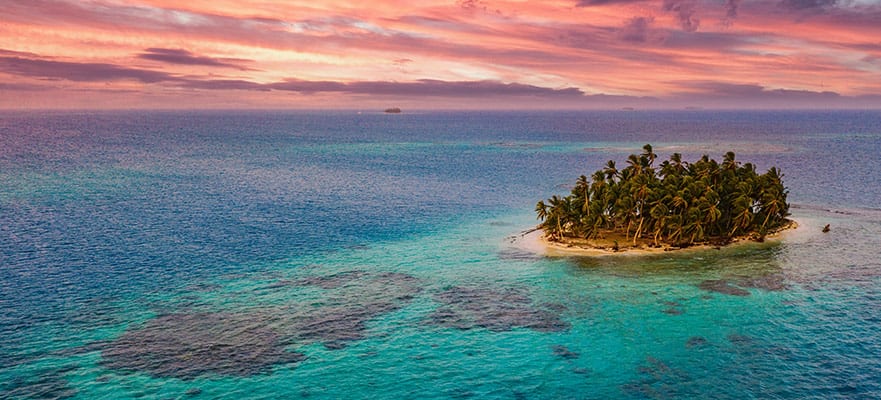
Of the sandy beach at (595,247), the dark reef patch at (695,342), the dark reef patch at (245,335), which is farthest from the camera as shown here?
the sandy beach at (595,247)

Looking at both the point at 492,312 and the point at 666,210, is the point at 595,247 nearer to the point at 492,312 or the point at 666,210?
the point at 666,210

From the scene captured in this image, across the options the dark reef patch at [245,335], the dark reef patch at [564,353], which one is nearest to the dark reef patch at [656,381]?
the dark reef patch at [564,353]

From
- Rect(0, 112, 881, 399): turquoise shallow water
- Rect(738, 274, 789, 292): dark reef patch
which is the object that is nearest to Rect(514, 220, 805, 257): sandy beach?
Rect(0, 112, 881, 399): turquoise shallow water

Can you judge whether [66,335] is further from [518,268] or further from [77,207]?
[77,207]

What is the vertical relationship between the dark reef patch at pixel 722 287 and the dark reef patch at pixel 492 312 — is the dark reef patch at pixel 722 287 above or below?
above

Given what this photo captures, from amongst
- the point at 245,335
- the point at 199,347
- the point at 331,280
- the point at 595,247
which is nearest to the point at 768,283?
the point at 595,247

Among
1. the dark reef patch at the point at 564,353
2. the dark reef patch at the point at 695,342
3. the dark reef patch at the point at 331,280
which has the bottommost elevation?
the dark reef patch at the point at 331,280

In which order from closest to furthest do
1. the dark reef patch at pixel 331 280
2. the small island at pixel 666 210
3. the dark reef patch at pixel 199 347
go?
the dark reef patch at pixel 199 347 → the dark reef patch at pixel 331 280 → the small island at pixel 666 210

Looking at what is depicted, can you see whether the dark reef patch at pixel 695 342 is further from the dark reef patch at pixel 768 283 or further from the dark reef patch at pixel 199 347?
the dark reef patch at pixel 199 347

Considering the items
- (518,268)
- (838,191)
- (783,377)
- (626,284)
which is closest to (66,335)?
(518,268)
